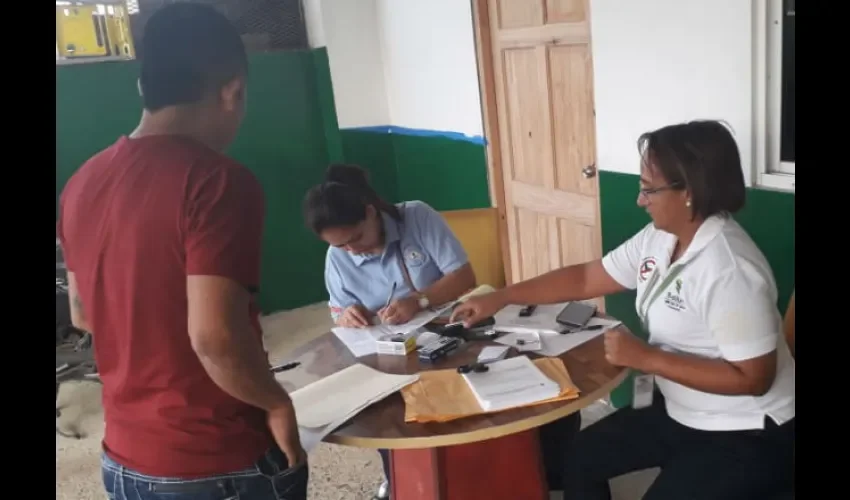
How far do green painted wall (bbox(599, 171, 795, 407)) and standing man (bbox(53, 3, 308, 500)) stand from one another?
2.98 ft

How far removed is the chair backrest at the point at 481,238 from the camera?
80.3 inches

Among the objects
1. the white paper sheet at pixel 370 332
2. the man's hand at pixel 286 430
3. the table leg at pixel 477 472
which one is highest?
the man's hand at pixel 286 430

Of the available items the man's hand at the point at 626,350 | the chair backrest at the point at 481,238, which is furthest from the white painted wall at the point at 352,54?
the man's hand at the point at 626,350

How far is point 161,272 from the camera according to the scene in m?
0.75

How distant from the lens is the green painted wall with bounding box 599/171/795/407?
5.06 feet

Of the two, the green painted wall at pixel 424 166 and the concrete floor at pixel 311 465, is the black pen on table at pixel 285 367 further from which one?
the green painted wall at pixel 424 166

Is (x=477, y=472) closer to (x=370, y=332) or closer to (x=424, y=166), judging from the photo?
(x=370, y=332)

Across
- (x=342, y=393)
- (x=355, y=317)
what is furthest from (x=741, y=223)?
(x=342, y=393)

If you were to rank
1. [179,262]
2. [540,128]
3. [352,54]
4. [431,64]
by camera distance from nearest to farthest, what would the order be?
[179,262] → [540,128] → [431,64] → [352,54]

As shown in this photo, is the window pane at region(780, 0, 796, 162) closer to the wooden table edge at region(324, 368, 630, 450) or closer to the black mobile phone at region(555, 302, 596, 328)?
the black mobile phone at region(555, 302, 596, 328)

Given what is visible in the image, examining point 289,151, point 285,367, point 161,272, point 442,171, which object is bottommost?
point 285,367

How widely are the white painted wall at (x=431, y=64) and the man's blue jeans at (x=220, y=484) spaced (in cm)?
205

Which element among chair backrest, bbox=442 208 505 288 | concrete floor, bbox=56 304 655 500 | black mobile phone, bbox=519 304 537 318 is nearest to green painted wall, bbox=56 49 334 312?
concrete floor, bbox=56 304 655 500

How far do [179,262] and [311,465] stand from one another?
1418 millimetres
